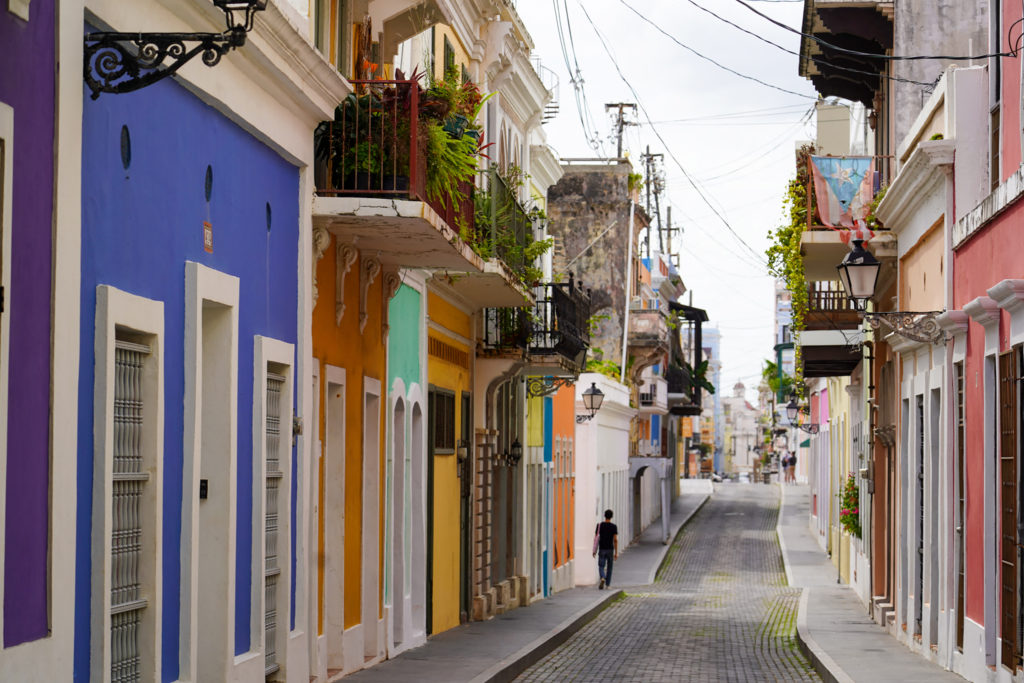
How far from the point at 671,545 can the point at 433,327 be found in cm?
2915

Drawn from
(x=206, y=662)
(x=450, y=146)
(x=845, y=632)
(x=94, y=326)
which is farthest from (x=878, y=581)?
(x=94, y=326)

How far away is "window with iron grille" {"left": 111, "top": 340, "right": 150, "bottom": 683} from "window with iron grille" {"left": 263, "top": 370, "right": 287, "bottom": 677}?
264 centimetres

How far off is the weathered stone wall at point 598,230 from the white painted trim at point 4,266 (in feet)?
141

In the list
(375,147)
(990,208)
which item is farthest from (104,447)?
(990,208)

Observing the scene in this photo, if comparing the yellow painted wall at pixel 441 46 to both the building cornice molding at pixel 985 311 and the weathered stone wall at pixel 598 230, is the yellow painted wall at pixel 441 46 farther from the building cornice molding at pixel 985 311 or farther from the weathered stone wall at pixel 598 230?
the weathered stone wall at pixel 598 230

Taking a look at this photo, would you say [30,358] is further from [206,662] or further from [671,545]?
[671,545]

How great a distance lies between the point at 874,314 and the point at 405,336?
189 inches

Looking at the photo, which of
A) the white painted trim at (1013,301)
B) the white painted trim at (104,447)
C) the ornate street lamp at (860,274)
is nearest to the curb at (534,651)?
the ornate street lamp at (860,274)

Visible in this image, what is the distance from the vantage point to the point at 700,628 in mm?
23547

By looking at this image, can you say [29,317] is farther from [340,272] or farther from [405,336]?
[405,336]

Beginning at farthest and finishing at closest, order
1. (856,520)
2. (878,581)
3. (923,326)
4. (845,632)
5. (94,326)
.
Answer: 1. (856,520)
2. (878,581)
3. (845,632)
4. (923,326)
5. (94,326)

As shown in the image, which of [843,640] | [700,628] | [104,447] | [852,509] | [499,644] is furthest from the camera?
[852,509]

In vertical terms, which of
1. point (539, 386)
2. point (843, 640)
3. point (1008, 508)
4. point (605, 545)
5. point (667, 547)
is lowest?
point (667, 547)

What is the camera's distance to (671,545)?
4650cm
